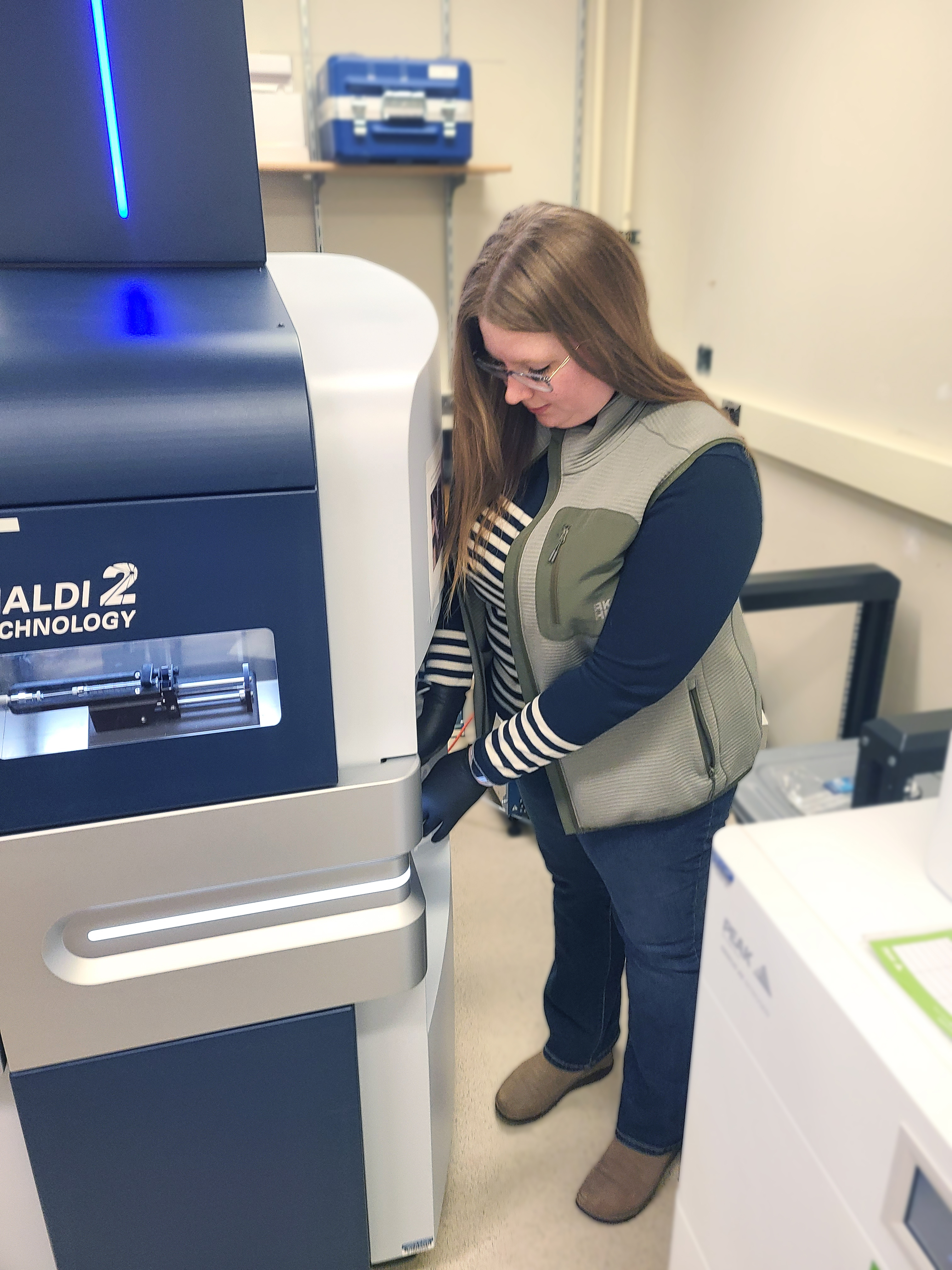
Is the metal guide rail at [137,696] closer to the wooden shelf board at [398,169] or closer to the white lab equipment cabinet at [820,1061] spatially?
the white lab equipment cabinet at [820,1061]

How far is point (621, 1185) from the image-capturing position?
139 centimetres

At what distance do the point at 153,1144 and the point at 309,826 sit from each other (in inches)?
17.2

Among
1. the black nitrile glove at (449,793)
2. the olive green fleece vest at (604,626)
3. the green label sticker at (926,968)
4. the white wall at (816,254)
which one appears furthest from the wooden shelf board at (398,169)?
the green label sticker at (926,968)

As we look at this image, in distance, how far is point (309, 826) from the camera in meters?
0.94

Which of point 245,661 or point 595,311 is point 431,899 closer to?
point 245,661

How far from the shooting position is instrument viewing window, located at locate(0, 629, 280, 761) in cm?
85

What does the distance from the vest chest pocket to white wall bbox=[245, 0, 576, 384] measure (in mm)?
1871

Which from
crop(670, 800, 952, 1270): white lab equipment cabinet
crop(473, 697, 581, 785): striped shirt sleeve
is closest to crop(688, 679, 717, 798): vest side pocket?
crop(473, 697, 581, 785): striped shirt sleeve

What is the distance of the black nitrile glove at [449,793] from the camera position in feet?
3.90

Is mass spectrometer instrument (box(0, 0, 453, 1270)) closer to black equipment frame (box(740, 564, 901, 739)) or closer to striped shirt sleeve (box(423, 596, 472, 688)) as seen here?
striped shirt sleeve (box(423, 596, 472, 688))

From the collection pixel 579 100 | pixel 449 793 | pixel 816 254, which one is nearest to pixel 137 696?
pixel 449 793

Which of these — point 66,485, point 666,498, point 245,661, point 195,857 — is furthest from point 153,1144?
point 666,498

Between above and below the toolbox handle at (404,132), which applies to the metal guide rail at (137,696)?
below

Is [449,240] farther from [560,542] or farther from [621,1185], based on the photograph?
[621,1185]
